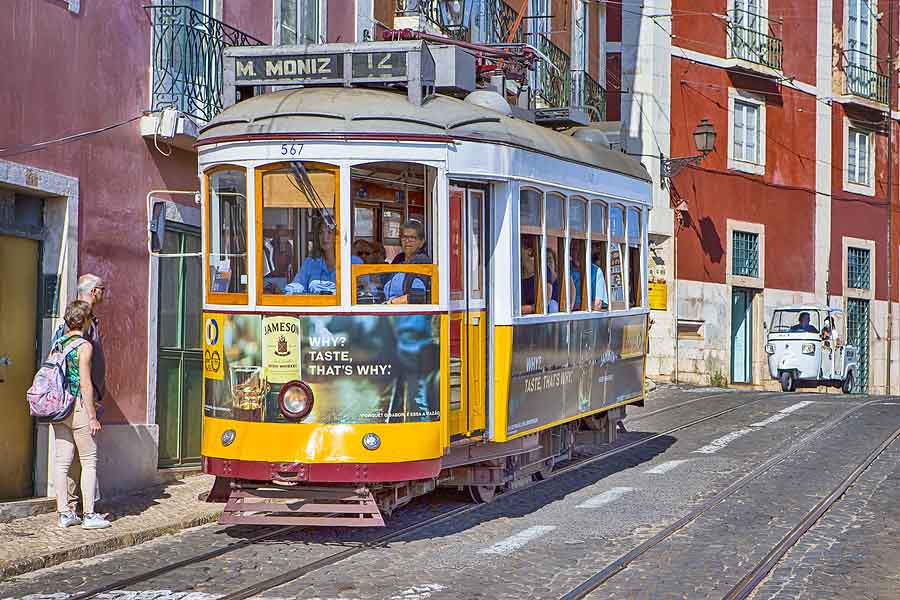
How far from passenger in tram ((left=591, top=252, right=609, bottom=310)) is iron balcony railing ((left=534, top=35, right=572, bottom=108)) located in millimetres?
12160

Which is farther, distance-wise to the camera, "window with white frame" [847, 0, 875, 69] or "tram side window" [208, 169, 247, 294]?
"window with white frame" [847, 0, 875, 69]

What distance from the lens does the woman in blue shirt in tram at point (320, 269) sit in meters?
9.65

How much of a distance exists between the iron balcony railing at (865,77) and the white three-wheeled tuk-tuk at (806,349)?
25.6 ft

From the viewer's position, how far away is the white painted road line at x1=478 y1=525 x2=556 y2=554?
31.8 ft

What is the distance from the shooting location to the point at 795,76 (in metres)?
33.8

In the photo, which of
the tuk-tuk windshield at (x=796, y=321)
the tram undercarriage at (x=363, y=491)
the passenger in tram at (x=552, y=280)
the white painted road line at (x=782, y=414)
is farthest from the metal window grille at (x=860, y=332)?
the passenger in tram at (x=552, y=280)

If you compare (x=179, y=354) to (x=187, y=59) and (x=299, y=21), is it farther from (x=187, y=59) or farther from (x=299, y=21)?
(x=299, y=21)

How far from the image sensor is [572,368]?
1231 cm

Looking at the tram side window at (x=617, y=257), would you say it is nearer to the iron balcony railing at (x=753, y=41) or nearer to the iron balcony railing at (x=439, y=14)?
the iron balcony railing at (x=439, y=14)

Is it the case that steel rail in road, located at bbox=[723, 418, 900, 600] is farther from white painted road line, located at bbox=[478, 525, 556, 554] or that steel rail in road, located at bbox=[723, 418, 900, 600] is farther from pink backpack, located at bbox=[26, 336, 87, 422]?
pink backpack, located at bbox=[26, 336, 87, 422]

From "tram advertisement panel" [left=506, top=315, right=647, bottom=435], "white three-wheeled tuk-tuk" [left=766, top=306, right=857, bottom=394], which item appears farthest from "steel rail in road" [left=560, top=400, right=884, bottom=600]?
"white three-wheeled tuk-tuk" [left=766, top=306, right=857, bottom=394]

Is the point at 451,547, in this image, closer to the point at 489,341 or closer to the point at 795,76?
the point at 489,341

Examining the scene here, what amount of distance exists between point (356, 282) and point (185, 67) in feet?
15.5

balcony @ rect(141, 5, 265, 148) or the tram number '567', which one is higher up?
balcony @ rect(141, 5, 265, 148)
